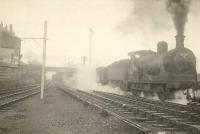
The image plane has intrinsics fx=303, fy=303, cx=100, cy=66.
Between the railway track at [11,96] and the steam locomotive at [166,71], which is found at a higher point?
the steam locomotive at [166,71]

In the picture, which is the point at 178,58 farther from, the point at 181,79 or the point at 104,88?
the point at 104,88

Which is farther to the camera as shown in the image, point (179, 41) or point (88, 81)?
point (88, 81)

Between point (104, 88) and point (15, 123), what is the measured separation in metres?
25.6

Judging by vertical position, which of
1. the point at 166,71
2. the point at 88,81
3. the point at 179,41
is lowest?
the point at 88,81

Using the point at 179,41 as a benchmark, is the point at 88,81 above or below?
below

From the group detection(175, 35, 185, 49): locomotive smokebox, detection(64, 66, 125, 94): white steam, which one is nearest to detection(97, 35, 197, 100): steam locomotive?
detection(175, 35, 185, 49): locomotive smokebox

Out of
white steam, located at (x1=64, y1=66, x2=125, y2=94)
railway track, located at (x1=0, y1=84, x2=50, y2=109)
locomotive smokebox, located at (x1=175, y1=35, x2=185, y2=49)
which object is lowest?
railway track, located at (x1=0, y1=84, x2=50, y2=109)

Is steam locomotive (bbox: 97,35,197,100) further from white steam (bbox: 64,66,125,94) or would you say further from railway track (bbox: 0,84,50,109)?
white steam (bbox: 64,66,125,94)

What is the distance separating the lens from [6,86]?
33.7m

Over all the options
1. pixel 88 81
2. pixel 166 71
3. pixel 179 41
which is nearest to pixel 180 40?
pixel 179 41

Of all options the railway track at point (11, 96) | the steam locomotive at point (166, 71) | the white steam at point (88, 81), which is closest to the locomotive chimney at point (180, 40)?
the steam locomotive at point (166, 71)

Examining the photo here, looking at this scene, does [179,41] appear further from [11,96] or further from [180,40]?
[11,96]

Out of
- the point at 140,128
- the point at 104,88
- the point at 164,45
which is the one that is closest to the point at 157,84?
the point at 164,45

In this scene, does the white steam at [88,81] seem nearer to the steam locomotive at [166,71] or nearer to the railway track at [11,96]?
the steam locomotive at [166,71]
